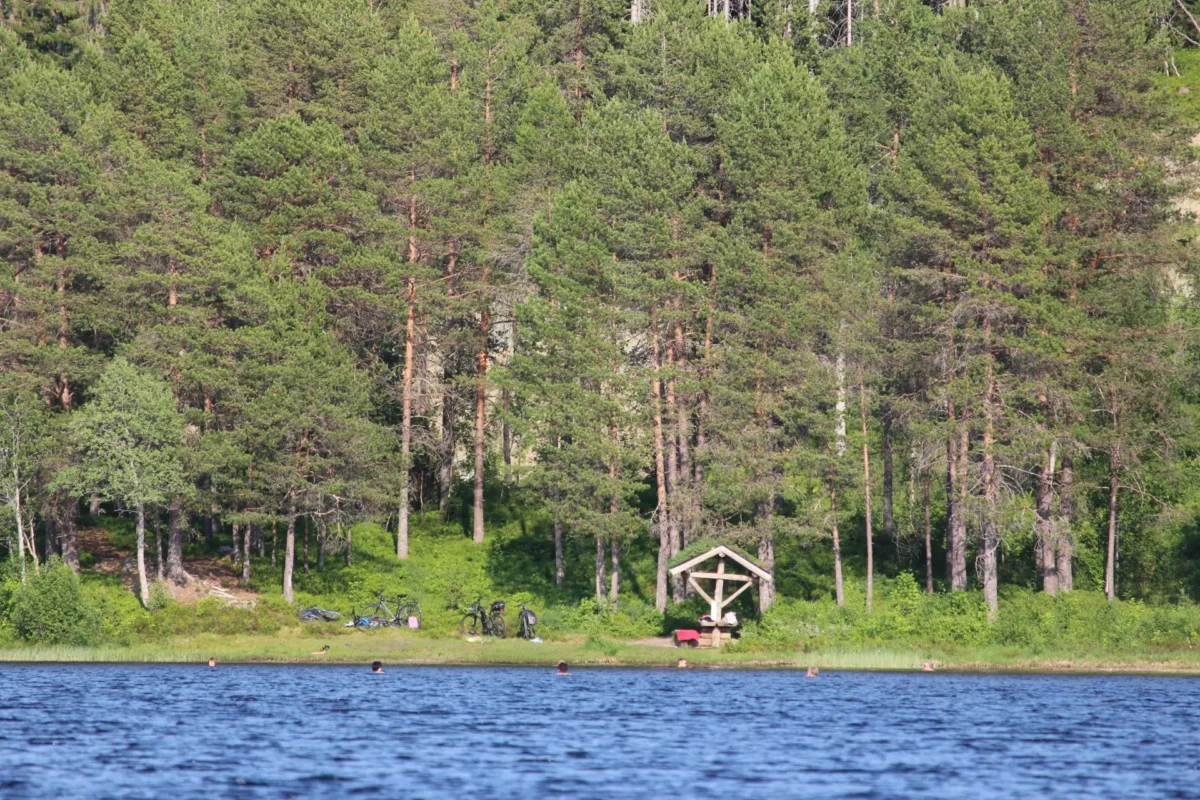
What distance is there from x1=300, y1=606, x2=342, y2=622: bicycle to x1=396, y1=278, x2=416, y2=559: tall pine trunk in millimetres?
6560

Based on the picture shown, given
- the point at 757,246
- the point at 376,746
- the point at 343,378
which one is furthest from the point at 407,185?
the point at 376,746

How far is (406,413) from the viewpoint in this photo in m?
71.4

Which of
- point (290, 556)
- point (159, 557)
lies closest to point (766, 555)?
point (290, 556)

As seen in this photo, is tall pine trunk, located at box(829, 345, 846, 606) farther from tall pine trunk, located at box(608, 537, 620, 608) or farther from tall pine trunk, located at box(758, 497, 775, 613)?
tall pine trunk, located at box(608, 537, 620, 608)

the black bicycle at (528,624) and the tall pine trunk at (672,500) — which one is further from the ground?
the tall pine trunk at (672,500)

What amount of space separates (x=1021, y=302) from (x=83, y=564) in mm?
41547

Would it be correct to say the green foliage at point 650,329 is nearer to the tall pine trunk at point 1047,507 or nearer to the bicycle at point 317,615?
the tall pine trunk at point 1047,507

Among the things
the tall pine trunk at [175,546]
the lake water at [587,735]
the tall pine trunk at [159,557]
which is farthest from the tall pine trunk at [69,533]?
the lake water at [587,735]

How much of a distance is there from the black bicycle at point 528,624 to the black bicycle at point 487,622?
2.38 ft

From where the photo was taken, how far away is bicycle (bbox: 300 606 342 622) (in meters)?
63.8

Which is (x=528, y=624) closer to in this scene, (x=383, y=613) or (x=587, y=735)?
(x=383, y=613)

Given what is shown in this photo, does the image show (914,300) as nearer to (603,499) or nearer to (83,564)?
(603,499)

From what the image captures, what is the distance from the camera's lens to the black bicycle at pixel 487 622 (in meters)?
62.2

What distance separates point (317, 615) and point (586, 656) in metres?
12.2
